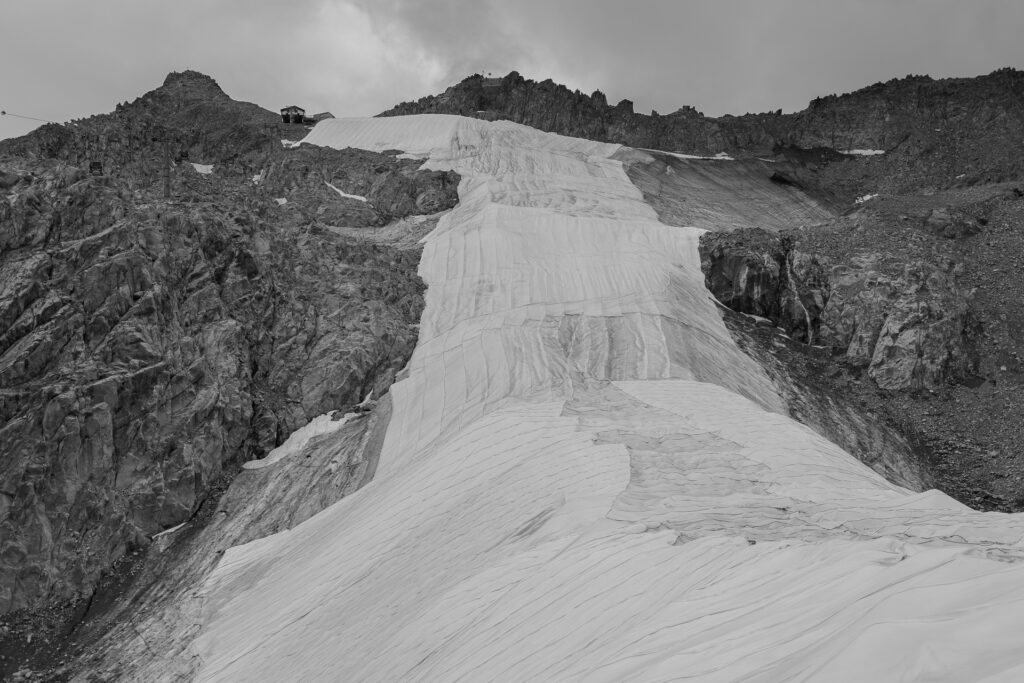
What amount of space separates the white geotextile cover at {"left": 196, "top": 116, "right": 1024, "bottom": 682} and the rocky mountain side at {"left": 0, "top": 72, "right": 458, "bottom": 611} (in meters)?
3.76

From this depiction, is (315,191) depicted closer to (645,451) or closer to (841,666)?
(645,451)

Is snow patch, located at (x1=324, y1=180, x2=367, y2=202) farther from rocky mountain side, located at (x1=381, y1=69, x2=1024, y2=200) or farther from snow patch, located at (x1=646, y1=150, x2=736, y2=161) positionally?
snow patch, located at (x1=646, y1=150, x2=736, y2=161)

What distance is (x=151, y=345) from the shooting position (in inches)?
1118

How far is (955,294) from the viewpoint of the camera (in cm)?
3525

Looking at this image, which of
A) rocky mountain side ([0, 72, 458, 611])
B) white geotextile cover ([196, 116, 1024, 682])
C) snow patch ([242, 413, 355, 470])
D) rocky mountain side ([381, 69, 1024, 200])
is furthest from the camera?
rocky mountain side ([381, 69, 1024, 200])

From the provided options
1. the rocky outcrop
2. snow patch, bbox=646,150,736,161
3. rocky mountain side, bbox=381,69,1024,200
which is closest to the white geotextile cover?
the rocky outcrop

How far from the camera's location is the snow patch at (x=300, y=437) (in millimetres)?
28069

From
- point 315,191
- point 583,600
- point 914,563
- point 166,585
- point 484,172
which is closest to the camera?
point 914,563

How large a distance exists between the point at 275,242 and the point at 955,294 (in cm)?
3004

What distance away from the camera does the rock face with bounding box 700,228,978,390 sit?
109ft

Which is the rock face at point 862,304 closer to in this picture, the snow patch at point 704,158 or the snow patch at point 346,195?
the snow patch at point 346,195

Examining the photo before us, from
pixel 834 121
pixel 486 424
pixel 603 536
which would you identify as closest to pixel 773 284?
pixel 486 424

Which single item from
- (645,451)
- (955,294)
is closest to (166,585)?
(645,451)

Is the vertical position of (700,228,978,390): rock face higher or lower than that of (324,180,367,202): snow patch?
lower
